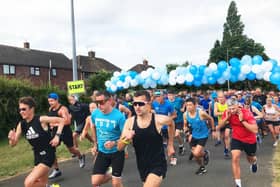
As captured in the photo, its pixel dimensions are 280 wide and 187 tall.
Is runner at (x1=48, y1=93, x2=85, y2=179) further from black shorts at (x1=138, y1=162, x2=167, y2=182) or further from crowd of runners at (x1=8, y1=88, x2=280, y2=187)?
black shorts at (x1=138, y1=162, x2=167, y2=182)

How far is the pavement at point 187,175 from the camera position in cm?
646

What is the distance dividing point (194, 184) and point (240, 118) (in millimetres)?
1621

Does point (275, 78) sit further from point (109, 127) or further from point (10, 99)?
point (109, 127)

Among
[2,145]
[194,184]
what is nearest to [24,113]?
[194,184]

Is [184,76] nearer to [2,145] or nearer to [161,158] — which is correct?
[2,145]

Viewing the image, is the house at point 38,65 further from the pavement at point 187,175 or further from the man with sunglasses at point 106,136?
the man with sunglasses at point 106,136

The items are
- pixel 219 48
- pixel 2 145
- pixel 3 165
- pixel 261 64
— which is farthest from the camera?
pixel 219 48

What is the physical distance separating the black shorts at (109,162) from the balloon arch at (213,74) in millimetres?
12595

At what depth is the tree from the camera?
5278cm

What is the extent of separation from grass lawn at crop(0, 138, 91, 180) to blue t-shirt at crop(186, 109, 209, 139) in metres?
4.28

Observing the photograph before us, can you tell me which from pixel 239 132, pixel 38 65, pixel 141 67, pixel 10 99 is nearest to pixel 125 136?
pixel 239 132

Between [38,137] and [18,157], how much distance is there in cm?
582

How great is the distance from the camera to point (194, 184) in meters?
6.38

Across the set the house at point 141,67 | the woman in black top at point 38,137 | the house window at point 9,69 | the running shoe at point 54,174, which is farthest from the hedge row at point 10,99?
the house at point 141,67
